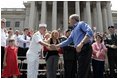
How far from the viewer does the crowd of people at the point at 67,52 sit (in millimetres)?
6145

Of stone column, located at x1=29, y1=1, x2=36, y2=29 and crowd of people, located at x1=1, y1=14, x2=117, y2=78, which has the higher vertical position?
stone column, located at x1=29, y1=1, x2=36, y2=29

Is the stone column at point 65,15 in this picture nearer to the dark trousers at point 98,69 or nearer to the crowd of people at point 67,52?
the crowd of people at point 67,52

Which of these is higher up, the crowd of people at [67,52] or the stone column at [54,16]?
the stone column at [54,16]

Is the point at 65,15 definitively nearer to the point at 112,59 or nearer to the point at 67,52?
the point at 112,59

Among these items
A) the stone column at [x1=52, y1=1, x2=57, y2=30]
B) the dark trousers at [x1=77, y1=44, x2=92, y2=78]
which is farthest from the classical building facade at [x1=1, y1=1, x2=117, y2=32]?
the dark trousers at [x1=77, y1=44, x2=92, y2=78]

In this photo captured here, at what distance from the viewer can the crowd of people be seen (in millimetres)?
6145

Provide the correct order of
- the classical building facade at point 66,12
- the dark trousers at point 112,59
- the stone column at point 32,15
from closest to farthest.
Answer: the dark trousers at point 112,59 → the stone column at point 32,15 → the classical building facade at point 66,12

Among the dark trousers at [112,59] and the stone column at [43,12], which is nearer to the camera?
the dark trousers at [112,59]

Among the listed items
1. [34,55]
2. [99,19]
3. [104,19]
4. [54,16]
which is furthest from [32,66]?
[104,19]

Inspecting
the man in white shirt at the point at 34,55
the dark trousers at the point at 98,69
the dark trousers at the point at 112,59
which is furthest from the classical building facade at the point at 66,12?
the man in white shirt at the point at 34,55

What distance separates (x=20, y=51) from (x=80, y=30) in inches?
252

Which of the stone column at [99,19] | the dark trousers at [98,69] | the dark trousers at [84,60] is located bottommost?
the dark trousers at [98,69]

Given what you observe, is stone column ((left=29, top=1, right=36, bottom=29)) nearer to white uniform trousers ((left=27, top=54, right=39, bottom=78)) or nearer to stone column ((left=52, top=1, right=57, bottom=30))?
stone column ((left=52, top=1, right=57, bottom=30))

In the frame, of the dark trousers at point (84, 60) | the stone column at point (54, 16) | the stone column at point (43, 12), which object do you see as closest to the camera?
the dark trousers at point (84, 60)
